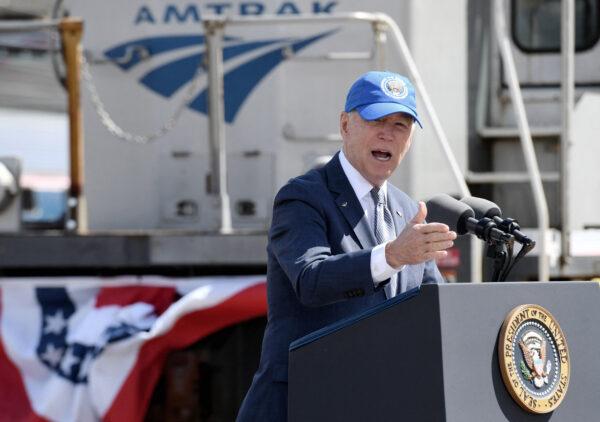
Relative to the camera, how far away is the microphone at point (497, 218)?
8.30ft

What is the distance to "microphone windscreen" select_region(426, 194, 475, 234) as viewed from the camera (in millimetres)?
2566

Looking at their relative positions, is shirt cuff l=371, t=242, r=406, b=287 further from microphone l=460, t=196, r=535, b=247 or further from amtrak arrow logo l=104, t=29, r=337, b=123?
amtrak arrow logo l=104, t=29, r=337, b=123

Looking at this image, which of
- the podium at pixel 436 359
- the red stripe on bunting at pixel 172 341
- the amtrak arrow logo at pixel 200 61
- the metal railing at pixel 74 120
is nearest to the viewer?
the podium at pixel 436 359

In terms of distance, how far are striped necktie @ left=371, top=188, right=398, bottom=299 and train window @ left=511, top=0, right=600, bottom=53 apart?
3.04m

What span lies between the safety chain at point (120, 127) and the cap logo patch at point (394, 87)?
99.5 inches

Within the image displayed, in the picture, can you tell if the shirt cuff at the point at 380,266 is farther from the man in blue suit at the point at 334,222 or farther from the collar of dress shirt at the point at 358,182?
the collar of dress shirt at the point at 358,182

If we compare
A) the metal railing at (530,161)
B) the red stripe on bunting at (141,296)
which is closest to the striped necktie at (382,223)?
the metal railing at (530,161)

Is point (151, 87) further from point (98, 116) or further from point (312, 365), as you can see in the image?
point (312, 365)

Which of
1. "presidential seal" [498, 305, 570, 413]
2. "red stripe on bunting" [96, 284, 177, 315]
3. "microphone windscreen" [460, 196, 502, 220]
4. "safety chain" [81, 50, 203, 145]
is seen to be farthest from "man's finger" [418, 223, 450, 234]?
"safety chain" [81, 50, 203, 145]

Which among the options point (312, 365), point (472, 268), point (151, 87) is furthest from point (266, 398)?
point (151, 87)

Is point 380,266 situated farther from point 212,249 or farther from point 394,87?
point 212,249

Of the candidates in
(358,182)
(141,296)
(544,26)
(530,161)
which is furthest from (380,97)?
(544,26)

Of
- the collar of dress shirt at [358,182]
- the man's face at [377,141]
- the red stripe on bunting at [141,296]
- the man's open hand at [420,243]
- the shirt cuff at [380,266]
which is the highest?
the man's face at [377,141]

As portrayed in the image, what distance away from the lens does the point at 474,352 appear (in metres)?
2.25
